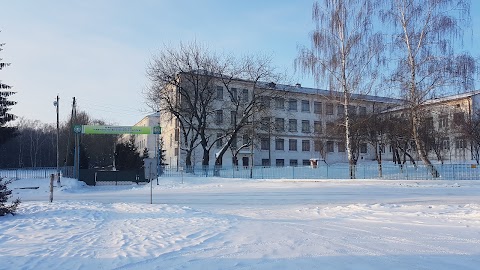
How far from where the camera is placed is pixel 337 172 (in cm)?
3228

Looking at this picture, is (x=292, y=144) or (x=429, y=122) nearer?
(x=429, y=122)

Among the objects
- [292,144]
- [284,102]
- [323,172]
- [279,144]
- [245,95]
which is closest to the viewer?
Result: [323,172]

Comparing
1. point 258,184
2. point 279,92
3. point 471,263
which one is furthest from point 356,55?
point 471,263

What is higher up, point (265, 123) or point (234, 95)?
point (234, 95)

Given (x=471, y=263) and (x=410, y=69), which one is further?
(x=410, y=69)

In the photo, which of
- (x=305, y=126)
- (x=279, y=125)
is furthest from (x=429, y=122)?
(x=305, y=126)

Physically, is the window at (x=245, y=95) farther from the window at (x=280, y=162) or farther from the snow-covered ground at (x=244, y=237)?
the snow-covered ground at (x=244, y=237)

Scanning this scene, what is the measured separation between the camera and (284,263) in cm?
669

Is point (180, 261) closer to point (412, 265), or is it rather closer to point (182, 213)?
point (412, 265)

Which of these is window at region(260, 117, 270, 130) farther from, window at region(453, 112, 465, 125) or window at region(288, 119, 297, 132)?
window at region(288, 119, 297, 132)

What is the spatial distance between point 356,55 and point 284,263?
25.0 m

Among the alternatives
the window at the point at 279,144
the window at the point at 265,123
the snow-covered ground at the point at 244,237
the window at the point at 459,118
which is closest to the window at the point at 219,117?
the window at the point at 265,123

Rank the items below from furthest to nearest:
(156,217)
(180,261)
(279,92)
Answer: (279,92) < (156,217) < (180,261)

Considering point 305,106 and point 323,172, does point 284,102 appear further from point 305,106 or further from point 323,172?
point 323,172
